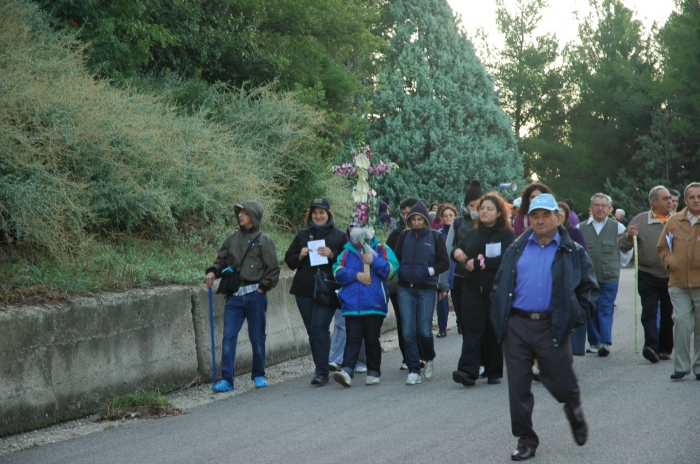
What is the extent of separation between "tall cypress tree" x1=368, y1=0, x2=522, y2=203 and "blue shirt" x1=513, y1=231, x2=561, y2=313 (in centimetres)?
3319

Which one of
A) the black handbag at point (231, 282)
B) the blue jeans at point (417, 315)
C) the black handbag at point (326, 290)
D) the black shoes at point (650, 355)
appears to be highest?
the black handbag at point (231, 282)

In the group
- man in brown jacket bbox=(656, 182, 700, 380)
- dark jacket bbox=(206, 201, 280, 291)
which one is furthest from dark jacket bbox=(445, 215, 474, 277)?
dark jacket bbox=(206, 201, 280, 291)

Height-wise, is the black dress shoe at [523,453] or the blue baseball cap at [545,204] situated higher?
the blue baseball cap at [545,204]

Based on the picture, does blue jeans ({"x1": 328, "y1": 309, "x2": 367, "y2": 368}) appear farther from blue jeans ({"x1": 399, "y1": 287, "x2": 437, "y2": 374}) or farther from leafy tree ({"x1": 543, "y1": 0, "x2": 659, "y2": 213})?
leafy tree ({"x1": 543, "y1": 0, "x2": 659, "y2": 213})

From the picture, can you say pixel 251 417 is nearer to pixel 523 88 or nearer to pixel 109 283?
pixel 109 283

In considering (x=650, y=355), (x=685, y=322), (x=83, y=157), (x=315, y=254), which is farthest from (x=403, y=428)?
(x=83, y=157)

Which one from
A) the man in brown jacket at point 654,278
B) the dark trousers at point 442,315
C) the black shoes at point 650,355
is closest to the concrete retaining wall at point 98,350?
the dark trousers at point 442,315

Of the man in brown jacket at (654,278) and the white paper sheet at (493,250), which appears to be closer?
the white paper sheet at (493,250)

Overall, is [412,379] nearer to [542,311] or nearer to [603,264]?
[603,264]

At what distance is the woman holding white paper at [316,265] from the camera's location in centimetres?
1025

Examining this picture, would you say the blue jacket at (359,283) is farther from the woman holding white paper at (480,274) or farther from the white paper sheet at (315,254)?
the woman holding white paper at (480,274)

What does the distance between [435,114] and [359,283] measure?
31.6m

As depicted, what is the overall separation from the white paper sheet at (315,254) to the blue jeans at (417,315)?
0.95 metres

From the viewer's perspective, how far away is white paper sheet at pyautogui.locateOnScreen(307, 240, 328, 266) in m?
10.3
